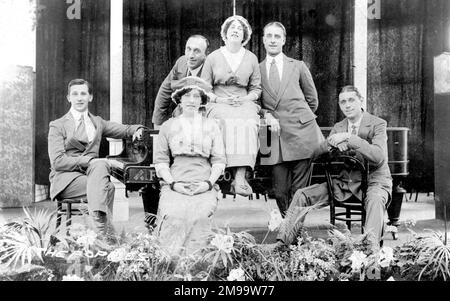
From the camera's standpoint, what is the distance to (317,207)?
4234 millimetres

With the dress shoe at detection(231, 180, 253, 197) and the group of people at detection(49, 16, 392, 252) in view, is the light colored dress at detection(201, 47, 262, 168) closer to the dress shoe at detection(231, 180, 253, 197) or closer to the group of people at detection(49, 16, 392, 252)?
the group of people at detection(49, 16, 392, 252)

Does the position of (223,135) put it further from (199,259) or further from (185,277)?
(185,277)

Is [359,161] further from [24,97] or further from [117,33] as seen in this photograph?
[24,97]

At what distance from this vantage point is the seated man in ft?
13.8

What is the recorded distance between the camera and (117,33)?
4328 mm

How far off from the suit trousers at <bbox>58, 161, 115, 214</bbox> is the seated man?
133 cm

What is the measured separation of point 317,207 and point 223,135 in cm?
89

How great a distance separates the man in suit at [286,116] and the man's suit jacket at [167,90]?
59 cm

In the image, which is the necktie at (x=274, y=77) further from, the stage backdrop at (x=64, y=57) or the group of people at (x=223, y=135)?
the stage backdrop at (x=64, y=57)

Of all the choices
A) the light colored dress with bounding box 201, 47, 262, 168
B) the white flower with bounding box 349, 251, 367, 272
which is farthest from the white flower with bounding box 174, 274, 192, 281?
the white flower with bounding box 349, 251, 367, 272

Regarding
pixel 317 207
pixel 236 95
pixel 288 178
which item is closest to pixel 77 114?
pixel 236 95

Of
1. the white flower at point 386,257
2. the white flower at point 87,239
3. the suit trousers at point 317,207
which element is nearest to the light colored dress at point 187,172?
the white flower at point 87,239
